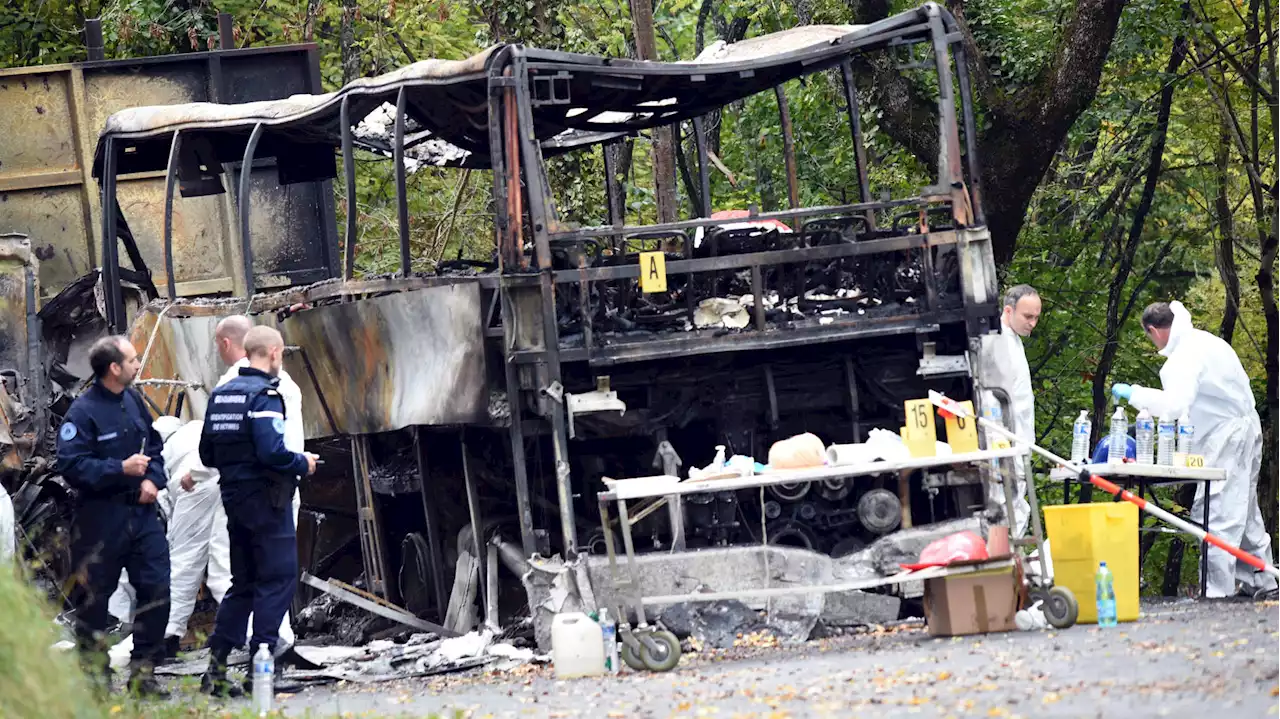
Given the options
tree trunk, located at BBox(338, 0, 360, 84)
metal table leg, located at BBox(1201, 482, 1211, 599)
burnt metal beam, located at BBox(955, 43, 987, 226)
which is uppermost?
tree trunk, located at BBox(338, 0, 360, 84)

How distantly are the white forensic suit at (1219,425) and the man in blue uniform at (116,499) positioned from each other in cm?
594

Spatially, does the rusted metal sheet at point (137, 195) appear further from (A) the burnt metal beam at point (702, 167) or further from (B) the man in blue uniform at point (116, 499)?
(B) the man in blue uniform at point (116, 499)

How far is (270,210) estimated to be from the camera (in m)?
17.3

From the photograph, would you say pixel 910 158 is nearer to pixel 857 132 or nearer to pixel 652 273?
pixel 857 132

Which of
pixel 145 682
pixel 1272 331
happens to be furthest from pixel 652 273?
pixel 1272 331

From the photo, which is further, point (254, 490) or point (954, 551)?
point (954, 551)

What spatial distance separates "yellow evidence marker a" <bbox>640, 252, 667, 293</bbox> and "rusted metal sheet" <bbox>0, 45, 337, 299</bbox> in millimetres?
6778

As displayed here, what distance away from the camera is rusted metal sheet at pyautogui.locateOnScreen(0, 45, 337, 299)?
1692 cm

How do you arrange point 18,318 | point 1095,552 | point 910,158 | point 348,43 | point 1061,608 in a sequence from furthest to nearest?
1. point 348,43
2. point 910,158
3. point 18,318
4. point 1095,552
5. point 1061,608

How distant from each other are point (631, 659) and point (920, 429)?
1.95 m

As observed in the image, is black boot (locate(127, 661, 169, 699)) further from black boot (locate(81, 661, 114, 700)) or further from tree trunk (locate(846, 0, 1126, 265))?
tree trunk (locate(846, 0, 1126, 265))

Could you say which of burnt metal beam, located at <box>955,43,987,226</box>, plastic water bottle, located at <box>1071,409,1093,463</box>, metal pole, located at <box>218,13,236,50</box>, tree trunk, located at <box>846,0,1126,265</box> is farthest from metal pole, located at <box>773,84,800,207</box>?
metal pole, located at <box>218,13,236,50</box>

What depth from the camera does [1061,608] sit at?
9.98m

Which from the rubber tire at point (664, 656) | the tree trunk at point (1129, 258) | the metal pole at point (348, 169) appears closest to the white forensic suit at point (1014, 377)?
the rubber tire at point (664, 656)
